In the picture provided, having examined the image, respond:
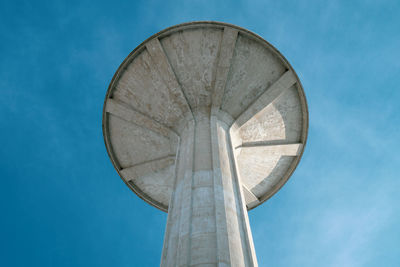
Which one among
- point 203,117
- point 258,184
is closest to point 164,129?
point 203,117

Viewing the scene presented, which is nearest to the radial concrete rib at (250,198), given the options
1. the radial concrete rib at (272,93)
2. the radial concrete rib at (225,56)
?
the radial concrete rib at (272,93)

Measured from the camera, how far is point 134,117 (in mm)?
13242

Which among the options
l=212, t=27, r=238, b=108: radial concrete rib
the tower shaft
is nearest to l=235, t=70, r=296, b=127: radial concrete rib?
l=212, t=27, r=238, b=108: radial concrete rib

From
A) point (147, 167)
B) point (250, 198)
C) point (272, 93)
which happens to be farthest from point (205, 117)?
point (250, 198)

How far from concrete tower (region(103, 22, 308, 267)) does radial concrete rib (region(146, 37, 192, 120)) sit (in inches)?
1.5

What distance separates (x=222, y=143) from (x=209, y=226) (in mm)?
3542

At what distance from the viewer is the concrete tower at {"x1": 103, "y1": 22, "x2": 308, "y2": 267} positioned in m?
8.76

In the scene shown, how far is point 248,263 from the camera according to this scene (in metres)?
6.07

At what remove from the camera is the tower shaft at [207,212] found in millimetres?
5883

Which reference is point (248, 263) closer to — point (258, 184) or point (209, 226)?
point (209, 226)

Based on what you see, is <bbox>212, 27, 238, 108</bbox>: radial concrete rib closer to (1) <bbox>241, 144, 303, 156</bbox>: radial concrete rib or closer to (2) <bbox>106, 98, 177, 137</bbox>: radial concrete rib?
(2) <bbox>106, 98, 177, 137</bbox>: radial concrete rib

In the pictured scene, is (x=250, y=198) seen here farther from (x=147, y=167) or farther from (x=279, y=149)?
(x=147, y=167)

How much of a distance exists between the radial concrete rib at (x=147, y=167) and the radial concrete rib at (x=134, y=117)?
1558mm

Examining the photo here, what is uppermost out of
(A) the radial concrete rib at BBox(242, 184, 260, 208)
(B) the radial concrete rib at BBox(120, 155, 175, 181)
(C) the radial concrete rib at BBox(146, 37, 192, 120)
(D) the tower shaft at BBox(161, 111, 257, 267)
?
(C) the radial concrete rib at BBox(146, 37, 192, 120)
